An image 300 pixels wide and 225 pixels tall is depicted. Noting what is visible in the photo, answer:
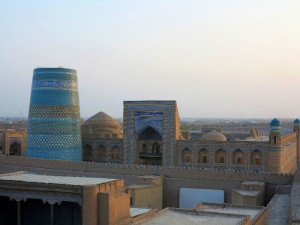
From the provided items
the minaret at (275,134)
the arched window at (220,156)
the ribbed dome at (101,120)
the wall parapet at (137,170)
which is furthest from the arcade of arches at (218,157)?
the ribbed dome at (101,120)

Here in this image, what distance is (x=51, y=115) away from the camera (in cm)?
2109

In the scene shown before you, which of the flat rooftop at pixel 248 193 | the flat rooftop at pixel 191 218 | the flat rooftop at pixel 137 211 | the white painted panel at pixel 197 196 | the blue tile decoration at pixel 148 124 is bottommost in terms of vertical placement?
the white painted panel at pixel 197 196

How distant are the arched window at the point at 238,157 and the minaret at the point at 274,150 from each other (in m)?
1.61

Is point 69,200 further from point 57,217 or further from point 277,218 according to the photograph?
point 277,218

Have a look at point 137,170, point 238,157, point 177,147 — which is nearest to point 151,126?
point 177,147

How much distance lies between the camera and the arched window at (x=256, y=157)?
70.0ft

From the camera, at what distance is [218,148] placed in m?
22.3

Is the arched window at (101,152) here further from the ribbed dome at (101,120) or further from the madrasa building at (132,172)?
the ribbed dome at (101,120)

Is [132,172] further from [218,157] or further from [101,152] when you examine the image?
[101,152]

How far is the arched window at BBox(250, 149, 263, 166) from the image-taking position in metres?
21.3

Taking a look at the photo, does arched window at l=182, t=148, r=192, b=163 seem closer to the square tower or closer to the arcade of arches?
the arcade of arches

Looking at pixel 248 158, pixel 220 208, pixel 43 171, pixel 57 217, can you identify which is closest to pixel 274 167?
pixel 248 158

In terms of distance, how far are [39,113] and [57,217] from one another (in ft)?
35.8

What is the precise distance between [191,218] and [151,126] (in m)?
12.7
